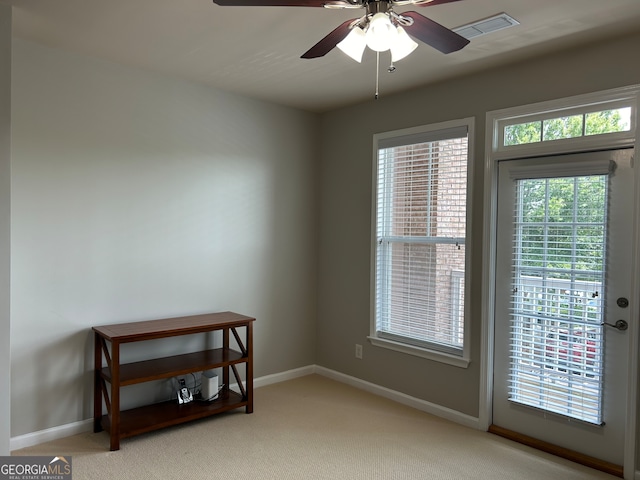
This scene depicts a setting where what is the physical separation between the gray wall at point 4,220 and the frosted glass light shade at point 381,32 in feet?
6.68

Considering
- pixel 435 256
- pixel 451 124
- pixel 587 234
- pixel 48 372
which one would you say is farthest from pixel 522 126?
pixel 48 372

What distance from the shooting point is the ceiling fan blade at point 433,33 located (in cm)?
177

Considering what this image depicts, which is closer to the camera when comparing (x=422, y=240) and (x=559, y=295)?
(x=559, y=295)

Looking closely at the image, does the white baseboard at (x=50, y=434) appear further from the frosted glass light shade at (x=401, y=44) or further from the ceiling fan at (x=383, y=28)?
the frosted glass light shade at (x=401, y=44)

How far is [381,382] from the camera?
4.10 metres

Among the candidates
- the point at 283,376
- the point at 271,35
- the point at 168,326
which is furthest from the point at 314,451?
the point at 271,35

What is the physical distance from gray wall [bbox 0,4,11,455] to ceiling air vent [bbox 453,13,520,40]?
8.11 feet

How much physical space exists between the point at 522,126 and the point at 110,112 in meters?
2.88

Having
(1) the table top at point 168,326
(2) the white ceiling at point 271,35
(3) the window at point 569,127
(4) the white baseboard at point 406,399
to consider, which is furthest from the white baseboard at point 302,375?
(2) the white ceiling at point 271,35

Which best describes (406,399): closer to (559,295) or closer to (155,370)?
(559,295)

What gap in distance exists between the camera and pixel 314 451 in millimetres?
3049

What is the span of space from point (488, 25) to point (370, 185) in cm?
182

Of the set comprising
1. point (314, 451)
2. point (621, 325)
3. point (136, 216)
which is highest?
point (136, 216)

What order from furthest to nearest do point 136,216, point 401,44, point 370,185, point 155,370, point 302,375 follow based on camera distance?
point 302,375
point 370,185
point 136,216
point 155,370
point 401,44
